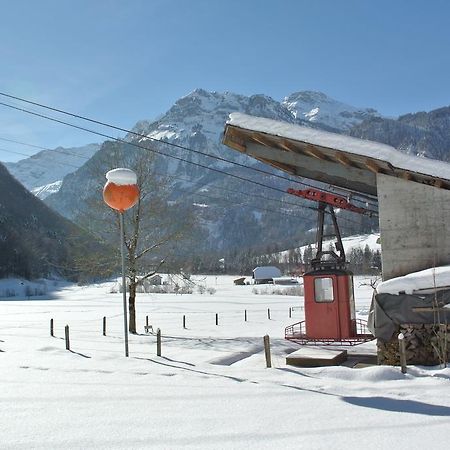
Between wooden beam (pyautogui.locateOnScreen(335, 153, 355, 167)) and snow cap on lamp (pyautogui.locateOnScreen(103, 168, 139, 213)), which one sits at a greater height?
wooden beam (pyautogui.locateOnScreen(335, 153, 355, 167))

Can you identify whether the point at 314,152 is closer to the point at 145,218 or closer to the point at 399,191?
the point at 399,191

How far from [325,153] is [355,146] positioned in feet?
2.60

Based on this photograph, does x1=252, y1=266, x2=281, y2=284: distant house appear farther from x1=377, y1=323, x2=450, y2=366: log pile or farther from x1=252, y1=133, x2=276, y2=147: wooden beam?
x1=377, y1=323, x2=450, y2=366: log pile

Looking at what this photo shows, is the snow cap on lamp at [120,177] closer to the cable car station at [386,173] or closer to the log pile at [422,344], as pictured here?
the cable car station at [386,173]

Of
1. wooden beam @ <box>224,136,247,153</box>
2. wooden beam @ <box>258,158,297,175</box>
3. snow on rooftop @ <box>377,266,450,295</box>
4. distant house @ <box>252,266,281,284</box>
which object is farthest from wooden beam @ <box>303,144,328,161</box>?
distant house @ <box>252,266,281,284</box>

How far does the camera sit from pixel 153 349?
46.8 feet

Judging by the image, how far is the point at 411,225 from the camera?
34.5 ft

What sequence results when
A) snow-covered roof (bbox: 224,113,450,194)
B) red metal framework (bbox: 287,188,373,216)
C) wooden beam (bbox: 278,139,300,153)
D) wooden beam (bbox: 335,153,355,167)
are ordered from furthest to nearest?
red metal framework (bbox: 287,188,373,216), wooden beam (bbox: 278,139,300,153), wooden beam (bbox: 335,153,355,167), snow-covered roof (bbox: 224,113,450,194)

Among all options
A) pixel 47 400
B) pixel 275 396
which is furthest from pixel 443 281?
pixel 47 400

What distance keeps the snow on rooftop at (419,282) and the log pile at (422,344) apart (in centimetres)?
72

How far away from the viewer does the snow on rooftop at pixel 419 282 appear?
9.52m

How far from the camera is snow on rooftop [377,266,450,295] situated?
9.52 meters

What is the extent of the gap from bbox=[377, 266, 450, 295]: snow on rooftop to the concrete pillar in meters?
0.42

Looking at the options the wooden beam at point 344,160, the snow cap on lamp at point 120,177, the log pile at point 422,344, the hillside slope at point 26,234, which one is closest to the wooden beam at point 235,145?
the wooden beam at point 344,160
